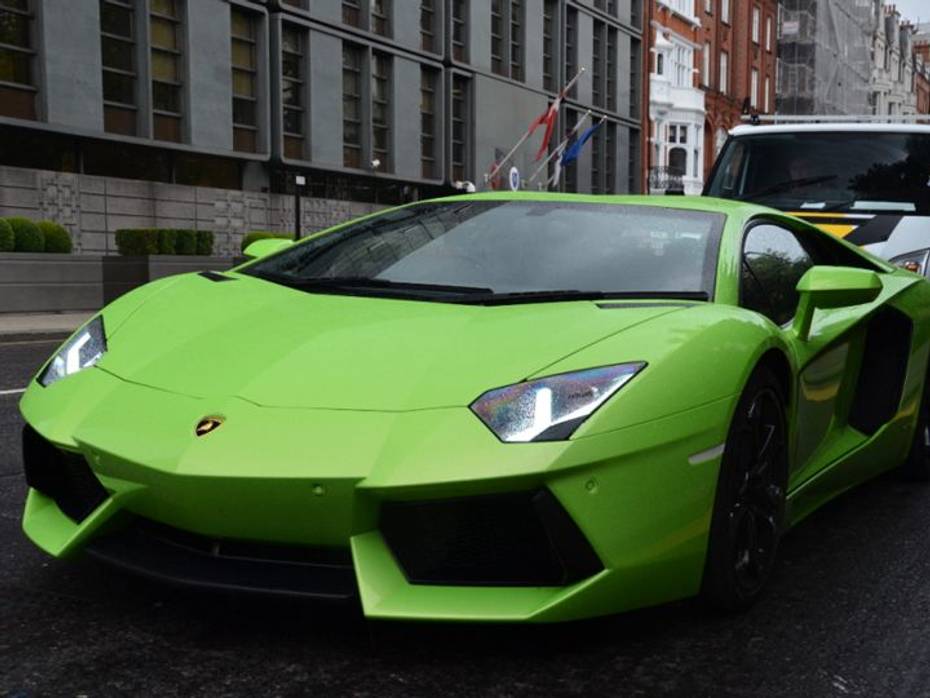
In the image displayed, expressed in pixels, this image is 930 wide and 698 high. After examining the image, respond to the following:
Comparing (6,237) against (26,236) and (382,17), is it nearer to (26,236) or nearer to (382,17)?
(26,236)

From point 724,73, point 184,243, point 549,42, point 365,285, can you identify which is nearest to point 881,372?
point 365,285

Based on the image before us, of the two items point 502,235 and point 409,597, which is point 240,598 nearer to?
point 409,597

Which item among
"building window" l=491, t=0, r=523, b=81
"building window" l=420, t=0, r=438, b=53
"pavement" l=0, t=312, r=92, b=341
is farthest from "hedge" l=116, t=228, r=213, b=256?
"building window" l=491, t=0, r=523, b=81

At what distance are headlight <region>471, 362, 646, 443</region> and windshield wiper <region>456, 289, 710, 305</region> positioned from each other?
57cm

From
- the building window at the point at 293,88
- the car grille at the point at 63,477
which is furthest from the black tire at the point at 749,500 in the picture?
the building window at the point at 293,88

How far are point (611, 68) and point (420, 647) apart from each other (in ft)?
153

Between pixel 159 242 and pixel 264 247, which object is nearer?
pixel 264 247

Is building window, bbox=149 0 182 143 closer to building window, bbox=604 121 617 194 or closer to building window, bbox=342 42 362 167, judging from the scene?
building window, bbox=342 42 362 167

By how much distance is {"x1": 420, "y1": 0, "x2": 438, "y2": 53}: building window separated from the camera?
3509 centimetres

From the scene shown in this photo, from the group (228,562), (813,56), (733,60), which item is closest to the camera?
(228,562)

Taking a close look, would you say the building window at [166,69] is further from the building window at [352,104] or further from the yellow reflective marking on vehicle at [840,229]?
the yellow reflective marking on vehicle at [840,229]

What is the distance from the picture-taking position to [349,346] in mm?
3152

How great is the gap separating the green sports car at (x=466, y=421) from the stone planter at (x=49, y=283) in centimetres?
1451

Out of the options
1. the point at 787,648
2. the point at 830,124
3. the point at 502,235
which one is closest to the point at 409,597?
the point at 787,648
